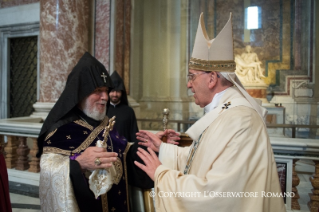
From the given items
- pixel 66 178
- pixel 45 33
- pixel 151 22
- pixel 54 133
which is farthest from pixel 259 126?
pixel 151 22

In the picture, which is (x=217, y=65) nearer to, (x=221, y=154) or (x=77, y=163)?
(x=221, y=154)

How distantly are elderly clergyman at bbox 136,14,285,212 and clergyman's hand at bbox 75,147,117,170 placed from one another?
0.79 ft

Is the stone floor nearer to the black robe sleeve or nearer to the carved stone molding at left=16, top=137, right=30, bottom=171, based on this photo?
the carved stone molding at left=16, top=137, right=30, bottom=171

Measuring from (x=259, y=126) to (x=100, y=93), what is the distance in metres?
1.40

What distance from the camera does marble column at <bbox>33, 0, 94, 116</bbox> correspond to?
197 inches

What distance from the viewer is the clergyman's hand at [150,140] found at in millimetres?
2292

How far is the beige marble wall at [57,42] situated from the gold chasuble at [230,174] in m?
3.99

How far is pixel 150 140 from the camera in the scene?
7.66ft

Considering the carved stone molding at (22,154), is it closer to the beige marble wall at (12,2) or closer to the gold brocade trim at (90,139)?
the gold brocade trim at (90,139)

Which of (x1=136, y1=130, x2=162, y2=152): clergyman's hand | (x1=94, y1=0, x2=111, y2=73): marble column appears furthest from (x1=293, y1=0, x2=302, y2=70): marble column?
(x1=136, y1=130, x2=162, y2=152): clergyman's hand

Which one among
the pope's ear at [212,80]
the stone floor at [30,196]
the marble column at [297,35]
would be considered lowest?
the stone floor at [30,196]

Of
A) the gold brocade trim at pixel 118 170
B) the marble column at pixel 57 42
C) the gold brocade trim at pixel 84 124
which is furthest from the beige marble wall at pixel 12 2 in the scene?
the gold brocade trim at pixel 118 170

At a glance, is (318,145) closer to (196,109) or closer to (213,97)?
(213,97)

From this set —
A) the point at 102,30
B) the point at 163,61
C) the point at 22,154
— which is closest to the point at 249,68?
the point at 163,61
